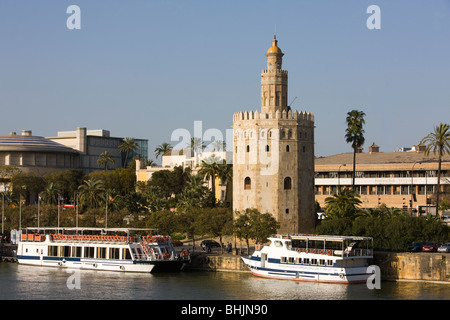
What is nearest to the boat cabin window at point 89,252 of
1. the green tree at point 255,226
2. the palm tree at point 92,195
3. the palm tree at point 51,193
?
the green tree at point 255,226

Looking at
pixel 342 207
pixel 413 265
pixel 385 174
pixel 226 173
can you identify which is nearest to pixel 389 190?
Answer: pixel 385 174

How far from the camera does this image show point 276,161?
7994 cm

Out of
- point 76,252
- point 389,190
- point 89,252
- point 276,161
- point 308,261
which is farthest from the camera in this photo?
point 389,190

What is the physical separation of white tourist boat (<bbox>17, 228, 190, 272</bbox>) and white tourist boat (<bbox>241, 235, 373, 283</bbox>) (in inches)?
304

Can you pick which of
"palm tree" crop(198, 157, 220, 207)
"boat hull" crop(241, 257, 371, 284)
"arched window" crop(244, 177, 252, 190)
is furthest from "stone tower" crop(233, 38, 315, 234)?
"palm tree" crop(198, 157, 220, 207)

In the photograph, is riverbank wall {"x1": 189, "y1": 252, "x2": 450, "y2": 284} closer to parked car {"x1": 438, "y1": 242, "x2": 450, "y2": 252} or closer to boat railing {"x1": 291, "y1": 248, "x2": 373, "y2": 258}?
boat railing {"x1": 291, "y1": 248, "x2": 373, "y2": 258}

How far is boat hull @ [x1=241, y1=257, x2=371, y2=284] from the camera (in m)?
61.0

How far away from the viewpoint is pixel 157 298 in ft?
180

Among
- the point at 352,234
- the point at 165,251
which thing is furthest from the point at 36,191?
the point at 352,234

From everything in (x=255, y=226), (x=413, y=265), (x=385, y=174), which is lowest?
(x=413, y=265)

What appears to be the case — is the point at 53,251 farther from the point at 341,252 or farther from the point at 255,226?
the point at 341,252

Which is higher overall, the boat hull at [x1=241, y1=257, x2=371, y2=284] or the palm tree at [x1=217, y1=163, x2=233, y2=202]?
the palm tree at [x1=217, y1=163, x2=233, y2=202]

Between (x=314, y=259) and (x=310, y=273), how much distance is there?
114 centimetres
